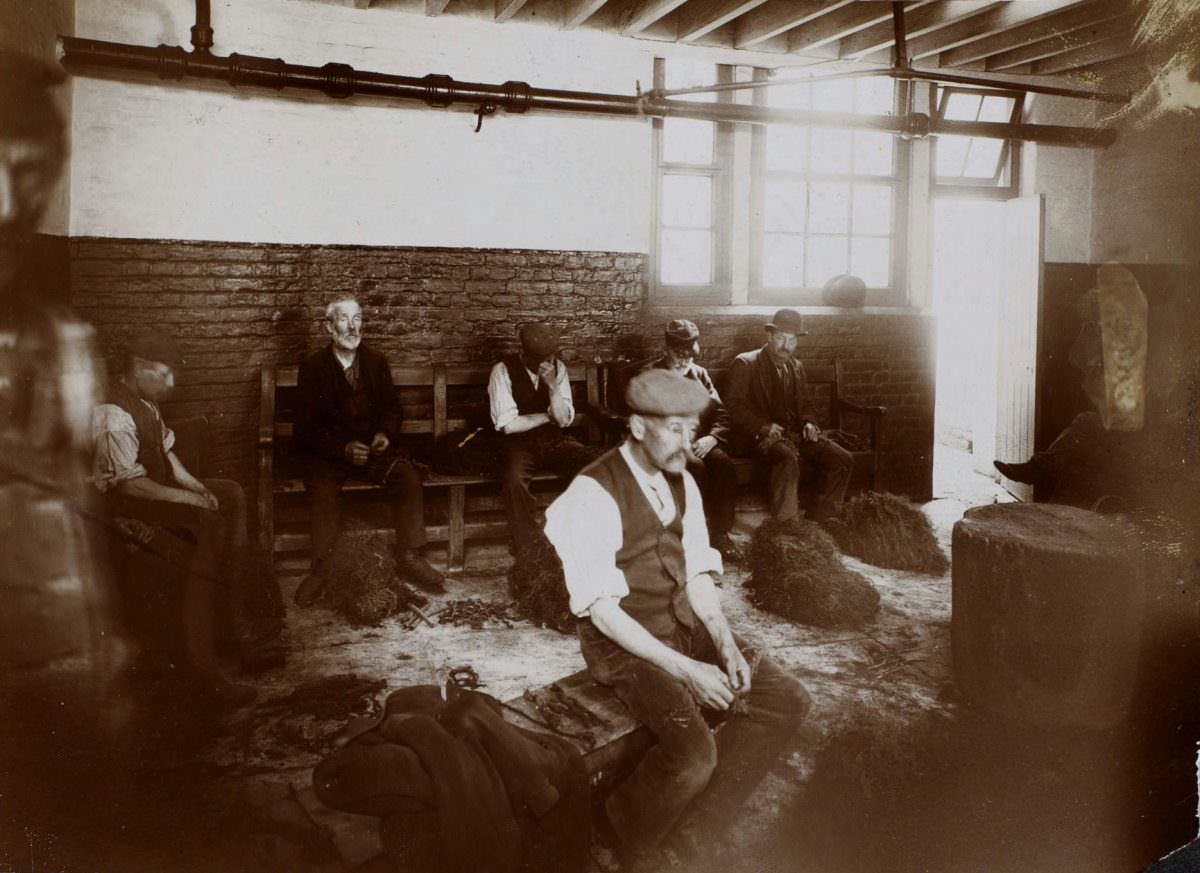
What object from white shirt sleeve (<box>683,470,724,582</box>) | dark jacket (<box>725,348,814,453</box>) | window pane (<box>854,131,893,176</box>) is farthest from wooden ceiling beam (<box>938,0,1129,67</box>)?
white shirt sleeve (<box>683,470,724,582</box>)

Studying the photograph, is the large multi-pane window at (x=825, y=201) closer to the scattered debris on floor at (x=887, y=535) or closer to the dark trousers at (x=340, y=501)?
the scattered debris on floor at (x=887, y=535)

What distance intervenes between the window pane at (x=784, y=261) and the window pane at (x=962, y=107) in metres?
0.99

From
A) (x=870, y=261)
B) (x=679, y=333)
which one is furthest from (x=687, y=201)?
(x=679, y=333)

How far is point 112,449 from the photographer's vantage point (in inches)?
106

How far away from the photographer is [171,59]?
3.27m

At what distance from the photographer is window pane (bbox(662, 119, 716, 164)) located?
16.3 feet

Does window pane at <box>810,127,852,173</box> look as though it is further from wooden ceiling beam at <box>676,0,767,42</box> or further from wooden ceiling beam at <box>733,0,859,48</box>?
wooden ceiling beam at <box>676,0,767,42</box>

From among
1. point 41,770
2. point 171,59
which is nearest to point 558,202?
point 171,59

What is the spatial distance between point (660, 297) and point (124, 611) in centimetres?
316

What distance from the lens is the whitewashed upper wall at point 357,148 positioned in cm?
304

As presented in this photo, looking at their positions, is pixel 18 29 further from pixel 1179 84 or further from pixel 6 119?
pixel 1179 84

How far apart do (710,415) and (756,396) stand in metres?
0.37

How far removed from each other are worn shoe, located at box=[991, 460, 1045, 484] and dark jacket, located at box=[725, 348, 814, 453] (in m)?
1.01

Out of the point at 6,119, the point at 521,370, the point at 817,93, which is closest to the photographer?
the point at 6,119
